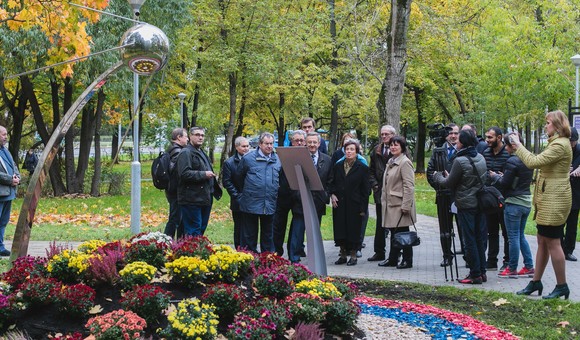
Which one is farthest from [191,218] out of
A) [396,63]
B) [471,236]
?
[396,63]

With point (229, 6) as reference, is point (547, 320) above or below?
below

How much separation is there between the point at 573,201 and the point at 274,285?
7.02 m

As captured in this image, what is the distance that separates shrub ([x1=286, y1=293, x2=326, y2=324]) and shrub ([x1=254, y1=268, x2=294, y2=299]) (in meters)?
0.32

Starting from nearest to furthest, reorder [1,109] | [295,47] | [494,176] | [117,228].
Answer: [494,176]
[117,228]
[295,47]
[1,109]

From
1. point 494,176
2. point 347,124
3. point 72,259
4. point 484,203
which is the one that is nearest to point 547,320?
point 484,203

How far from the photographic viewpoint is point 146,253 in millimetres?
7016

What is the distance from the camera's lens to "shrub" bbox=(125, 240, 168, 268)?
275 inches

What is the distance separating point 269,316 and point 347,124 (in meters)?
48.6

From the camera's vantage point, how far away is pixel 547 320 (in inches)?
312

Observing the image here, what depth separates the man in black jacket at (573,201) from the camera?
38.7ft

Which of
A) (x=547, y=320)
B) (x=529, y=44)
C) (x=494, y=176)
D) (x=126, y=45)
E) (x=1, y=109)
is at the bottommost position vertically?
(x=547, y=320)

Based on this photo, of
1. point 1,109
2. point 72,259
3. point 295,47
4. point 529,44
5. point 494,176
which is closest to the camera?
point 72,259

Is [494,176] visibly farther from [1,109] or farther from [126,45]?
[1,109]

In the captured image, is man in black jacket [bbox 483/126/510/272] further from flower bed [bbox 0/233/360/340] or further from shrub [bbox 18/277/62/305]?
shrub [bbox 18/277/62/305]
